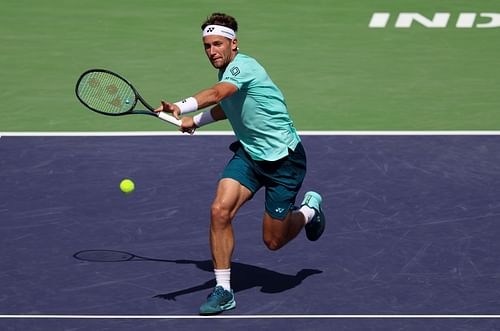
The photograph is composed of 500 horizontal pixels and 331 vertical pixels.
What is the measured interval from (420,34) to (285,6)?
2562mm

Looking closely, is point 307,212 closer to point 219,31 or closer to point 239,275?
point 239,275

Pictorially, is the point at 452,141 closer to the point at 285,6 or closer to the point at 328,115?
the point at 328,115

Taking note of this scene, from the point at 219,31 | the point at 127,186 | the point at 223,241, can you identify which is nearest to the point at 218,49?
the point at 219,31

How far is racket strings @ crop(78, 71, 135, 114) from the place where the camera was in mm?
10453

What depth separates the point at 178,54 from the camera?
1809cm

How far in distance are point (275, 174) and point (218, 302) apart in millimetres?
1197

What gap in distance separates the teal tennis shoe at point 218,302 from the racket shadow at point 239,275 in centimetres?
40

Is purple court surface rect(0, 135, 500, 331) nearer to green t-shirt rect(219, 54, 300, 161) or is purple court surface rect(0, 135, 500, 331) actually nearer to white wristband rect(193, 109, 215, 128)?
green t-shirt rect(219, 54, 300, 161)

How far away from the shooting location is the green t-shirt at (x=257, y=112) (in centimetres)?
978

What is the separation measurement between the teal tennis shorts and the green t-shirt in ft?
0.20

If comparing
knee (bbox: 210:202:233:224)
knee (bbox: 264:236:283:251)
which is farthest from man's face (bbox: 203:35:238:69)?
knee (bbox: 264:236:283:251)

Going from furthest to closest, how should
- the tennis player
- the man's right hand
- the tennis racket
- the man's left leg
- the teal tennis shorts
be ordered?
the tennis racket < the man's left leg < the teal tennis shorts < the tennis player < the man's right hand

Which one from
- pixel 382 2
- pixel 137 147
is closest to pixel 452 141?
pixel 137 147

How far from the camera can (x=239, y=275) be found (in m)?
10.5
